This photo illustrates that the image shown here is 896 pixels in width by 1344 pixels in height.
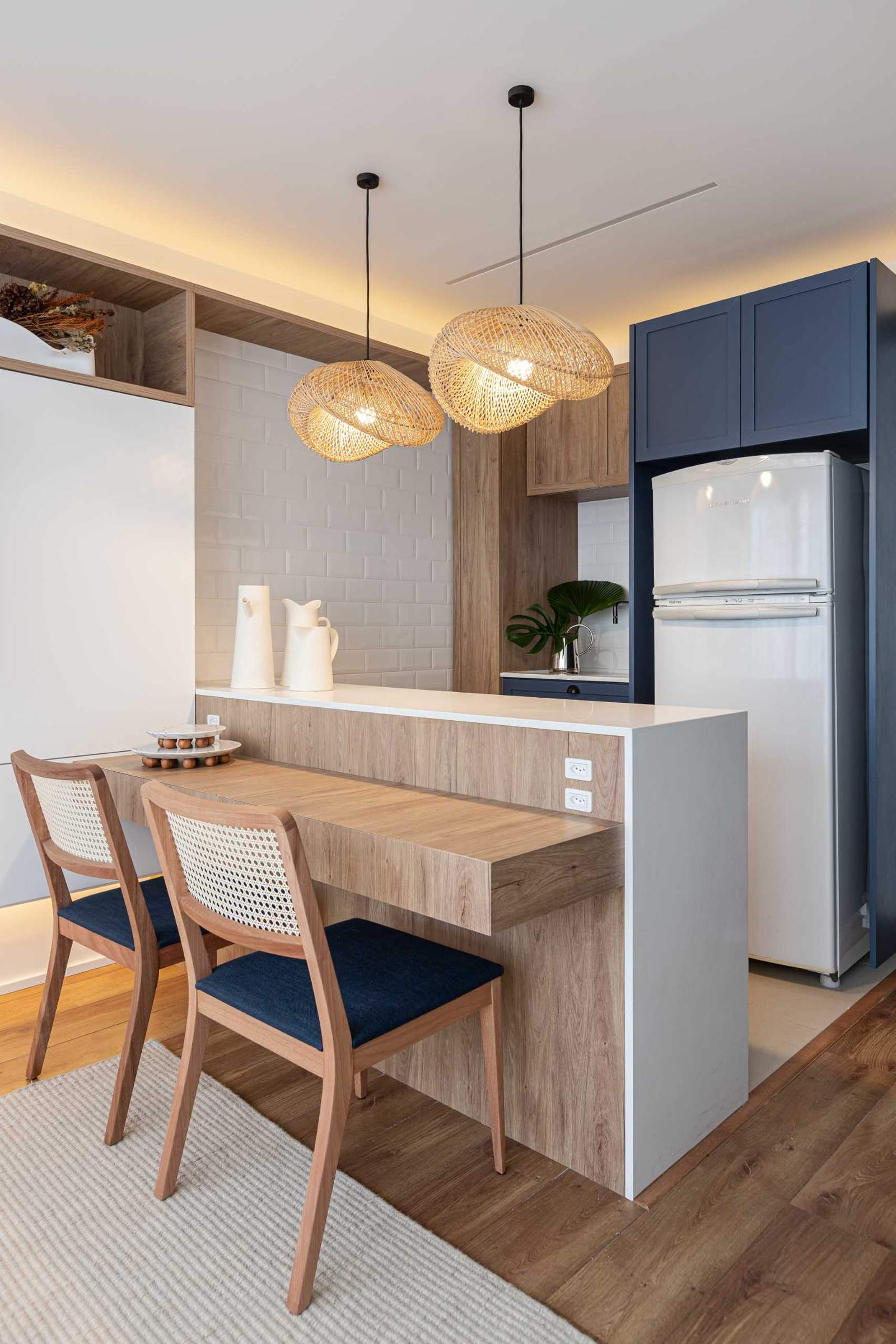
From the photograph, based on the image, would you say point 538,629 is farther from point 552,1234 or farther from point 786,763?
point 552,1234

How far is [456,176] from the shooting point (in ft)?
9.20

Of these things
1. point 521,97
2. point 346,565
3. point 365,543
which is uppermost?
point 521,97

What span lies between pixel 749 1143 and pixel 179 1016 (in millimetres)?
1663

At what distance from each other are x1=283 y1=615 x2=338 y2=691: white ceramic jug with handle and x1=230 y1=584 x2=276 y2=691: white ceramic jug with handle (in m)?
0.20

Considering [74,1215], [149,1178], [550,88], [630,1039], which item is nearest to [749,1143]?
[630,1039]

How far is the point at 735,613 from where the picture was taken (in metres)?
3.02

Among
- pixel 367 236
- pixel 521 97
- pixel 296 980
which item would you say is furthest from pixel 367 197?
pixel 296 980

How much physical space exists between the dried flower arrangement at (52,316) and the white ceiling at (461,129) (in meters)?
0.40

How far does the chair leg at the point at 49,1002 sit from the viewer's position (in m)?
2.31

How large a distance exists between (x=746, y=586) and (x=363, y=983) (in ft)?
6.31

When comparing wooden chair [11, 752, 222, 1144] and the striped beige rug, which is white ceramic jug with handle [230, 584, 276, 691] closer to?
wooden chair [11, 752, 222, 1144]

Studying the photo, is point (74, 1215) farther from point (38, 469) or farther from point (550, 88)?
point (550, 88)

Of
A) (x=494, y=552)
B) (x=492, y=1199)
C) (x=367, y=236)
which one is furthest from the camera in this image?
(x=494, y=552)

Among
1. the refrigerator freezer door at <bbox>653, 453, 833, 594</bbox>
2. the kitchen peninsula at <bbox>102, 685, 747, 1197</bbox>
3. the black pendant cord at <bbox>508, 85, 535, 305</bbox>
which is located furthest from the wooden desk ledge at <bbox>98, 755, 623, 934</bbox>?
the refrigerator freezer door at <bbox>653, 453, 833, 594</bbox>
